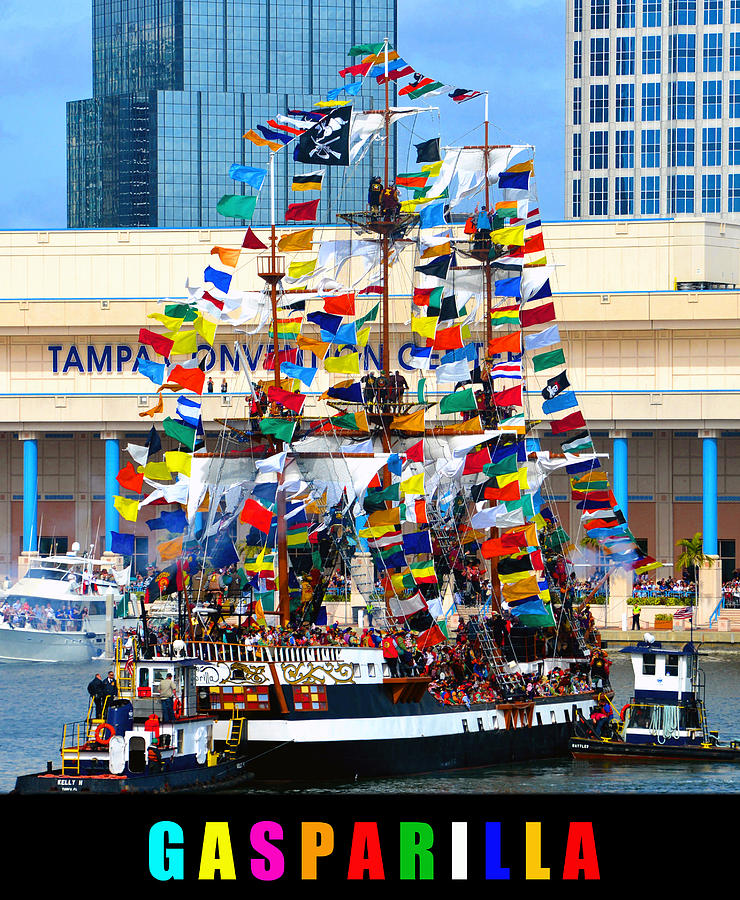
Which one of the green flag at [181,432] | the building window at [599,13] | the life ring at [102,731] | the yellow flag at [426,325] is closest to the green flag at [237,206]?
the green flag at [181,432]

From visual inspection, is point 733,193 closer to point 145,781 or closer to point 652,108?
point 652,108

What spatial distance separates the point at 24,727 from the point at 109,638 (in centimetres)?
2264

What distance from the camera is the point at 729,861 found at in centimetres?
1525

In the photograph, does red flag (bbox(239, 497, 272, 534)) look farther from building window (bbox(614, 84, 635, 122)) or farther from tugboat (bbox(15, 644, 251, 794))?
building window (bbox(614, 84, 635, 122))

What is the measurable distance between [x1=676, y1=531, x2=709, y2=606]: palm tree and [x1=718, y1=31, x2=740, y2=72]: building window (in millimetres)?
103912

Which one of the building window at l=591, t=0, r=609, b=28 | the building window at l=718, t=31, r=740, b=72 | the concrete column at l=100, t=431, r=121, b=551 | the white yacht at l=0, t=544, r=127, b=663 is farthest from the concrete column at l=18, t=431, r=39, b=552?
the building window at l=718, t=31, r=740, b=72

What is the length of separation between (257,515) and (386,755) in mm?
7104

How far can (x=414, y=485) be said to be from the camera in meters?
52.6

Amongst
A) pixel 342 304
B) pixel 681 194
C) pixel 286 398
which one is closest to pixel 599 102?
pixel 681 194

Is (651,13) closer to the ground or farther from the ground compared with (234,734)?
farther from the ground

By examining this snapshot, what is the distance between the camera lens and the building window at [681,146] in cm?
18850

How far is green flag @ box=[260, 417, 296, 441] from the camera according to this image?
5016cm

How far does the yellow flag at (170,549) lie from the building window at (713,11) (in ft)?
482

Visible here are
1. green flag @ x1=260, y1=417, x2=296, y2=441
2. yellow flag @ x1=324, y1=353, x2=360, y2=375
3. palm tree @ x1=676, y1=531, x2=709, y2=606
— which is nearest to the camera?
green flag @ x1=260, y1=417, x2=296, y2=441
